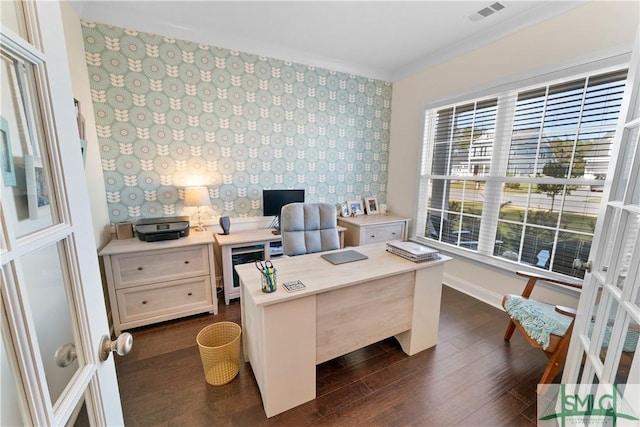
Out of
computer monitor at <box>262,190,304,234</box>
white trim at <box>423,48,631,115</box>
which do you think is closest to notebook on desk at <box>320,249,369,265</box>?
computer monitor at <box>262,190,304,234</box>

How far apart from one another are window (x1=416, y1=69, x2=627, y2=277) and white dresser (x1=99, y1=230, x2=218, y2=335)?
2.75 m

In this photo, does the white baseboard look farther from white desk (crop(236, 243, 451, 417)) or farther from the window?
white desk (crop(236, 243, 451, 417))

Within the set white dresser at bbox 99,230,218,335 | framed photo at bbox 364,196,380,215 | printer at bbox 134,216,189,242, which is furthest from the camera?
framed photo at bbox 364,196,380,215

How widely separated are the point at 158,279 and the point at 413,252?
6.99 feet

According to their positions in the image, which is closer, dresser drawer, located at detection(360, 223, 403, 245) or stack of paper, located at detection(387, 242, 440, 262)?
stack of paper, located at detection(387, 242, 440, 262)

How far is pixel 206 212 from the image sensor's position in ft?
9.43

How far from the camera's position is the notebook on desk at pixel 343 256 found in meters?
1.86

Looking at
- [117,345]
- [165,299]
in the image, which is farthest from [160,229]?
[117,345]

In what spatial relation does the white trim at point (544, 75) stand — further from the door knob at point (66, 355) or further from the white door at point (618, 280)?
the door knob at point (66, 355)

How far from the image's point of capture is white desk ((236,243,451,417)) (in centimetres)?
142

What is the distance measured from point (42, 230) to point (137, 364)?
187cm

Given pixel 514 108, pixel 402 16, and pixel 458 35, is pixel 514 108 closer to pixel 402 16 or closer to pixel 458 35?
pixel 458 35

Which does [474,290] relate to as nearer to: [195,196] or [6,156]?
[195,196]
